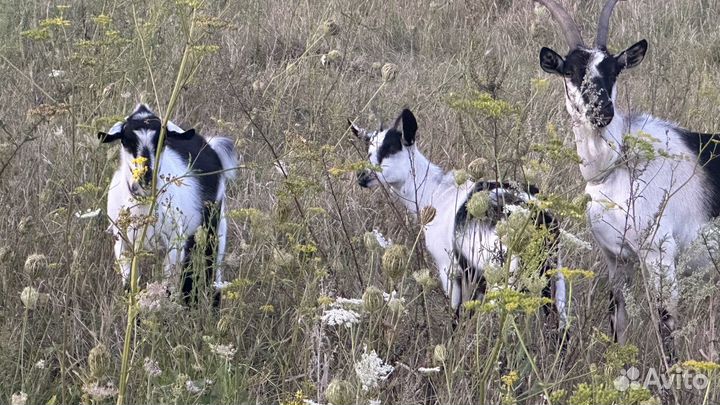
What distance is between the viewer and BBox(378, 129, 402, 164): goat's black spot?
5.73m

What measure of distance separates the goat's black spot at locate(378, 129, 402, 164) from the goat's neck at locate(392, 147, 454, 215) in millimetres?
81

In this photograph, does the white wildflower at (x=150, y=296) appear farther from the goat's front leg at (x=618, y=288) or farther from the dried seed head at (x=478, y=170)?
the goat's front leg at (x=618, y=288)

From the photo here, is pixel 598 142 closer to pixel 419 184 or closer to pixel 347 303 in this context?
pixel 419 184

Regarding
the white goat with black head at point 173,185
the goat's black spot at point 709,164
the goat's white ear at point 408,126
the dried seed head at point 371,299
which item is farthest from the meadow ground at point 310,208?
the goat's black spot at point 709,164

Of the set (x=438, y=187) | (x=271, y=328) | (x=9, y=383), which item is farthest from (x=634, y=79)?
(x=9, y=383)

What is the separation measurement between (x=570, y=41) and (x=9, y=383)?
2.86m

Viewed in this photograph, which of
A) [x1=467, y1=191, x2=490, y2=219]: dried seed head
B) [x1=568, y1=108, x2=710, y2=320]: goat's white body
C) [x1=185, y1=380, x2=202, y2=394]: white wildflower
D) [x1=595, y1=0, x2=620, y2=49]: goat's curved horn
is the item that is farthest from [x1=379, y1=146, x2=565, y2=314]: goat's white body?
[x1=185, y1=380, x2=202, y2=394]: white wildflower

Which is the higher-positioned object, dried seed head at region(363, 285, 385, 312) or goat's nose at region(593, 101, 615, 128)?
goat's nose at region(593, 101, 615, 128)

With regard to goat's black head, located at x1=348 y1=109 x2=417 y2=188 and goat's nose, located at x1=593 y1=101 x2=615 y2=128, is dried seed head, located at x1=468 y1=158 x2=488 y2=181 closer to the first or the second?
goat's nose, located at x1=593 y1=101 x2=615 y2=128

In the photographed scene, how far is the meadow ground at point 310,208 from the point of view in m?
3.30

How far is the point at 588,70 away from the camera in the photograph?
15.7 ft

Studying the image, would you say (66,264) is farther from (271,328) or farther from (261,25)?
(261,25)

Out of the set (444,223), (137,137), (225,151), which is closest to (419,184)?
(444,223)

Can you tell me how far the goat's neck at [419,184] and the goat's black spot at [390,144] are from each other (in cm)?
8
